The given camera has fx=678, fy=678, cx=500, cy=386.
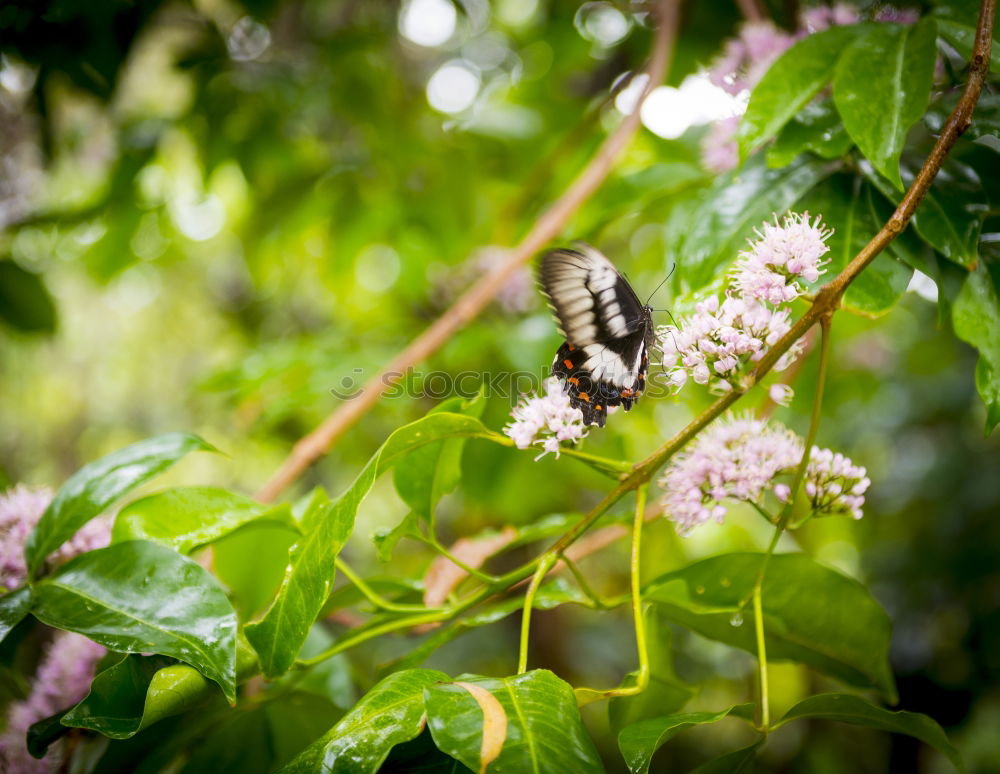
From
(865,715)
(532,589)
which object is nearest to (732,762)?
(865,715)

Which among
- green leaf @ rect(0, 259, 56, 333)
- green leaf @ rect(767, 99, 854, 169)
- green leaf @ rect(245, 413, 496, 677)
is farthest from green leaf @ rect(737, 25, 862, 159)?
green leaf @ rect(0, 259, 56, 333)

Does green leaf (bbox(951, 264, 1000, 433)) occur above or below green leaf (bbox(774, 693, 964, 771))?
above

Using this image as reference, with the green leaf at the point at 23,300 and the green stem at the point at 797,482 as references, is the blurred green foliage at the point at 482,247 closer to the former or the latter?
the green leaf at the point at 23,300

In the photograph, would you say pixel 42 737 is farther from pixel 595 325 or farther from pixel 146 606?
pixel 595 325

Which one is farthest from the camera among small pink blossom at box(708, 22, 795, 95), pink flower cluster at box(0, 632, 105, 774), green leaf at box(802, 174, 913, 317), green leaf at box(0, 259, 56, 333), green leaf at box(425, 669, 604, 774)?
green leaf at box(0, 259, 56, 333)

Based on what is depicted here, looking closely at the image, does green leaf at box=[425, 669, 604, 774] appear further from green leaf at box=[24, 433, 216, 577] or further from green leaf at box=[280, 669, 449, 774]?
green leaf at box=[24, 433, 216, 577]

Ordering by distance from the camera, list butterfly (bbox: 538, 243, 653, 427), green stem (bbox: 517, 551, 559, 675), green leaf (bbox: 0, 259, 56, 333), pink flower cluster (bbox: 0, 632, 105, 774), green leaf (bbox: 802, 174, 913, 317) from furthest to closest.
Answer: green leaf (bbox: 0, 259, 56, 333) → pink flower cluster (bbox: 0, 632, 105, 774) → butterfly (bbox: 538, 243, 653, 427) → green leaf (bbox: 802, 174, 913, 317) → green stem (bbox: 517, 551, 559, 675)

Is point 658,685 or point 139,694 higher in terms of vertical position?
point 139,694
